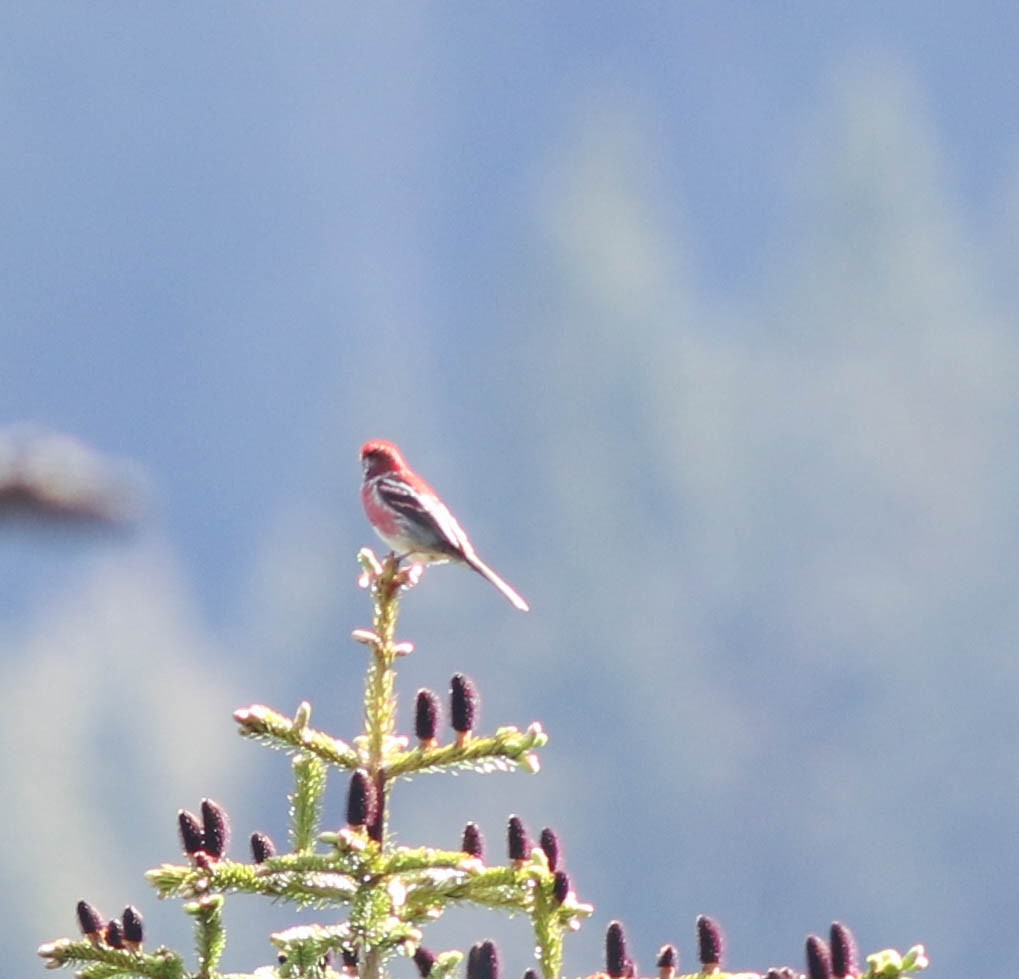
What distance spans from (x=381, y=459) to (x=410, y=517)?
1.54 feet

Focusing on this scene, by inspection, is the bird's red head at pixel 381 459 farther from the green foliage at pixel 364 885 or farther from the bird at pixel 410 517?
the green foliage at pixel 364 885

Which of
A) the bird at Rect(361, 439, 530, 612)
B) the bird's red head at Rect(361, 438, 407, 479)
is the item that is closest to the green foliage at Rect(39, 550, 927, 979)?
the bird at Rect(361, 439, 530, 612)

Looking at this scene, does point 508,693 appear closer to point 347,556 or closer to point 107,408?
point 347,556

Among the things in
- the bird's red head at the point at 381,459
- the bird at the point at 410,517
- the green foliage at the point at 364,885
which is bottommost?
the green foliage at the point at 364,885

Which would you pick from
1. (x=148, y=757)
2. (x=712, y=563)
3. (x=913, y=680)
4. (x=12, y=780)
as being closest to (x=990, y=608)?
(x=913, y=680)

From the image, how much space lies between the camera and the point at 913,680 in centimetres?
11819

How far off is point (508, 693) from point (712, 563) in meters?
23.0

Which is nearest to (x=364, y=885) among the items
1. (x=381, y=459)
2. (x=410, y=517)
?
(x=410, y=517)

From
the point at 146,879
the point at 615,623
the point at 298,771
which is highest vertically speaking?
the point at 615,623

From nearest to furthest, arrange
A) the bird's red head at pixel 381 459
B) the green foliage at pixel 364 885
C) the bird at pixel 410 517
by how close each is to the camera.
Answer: the green foliage at pixel 364 885, the bird at pixel 410 517, the bird's red head at pixel 381 459

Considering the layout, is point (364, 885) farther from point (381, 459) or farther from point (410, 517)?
point (381, 459)

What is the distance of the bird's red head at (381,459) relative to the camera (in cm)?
753

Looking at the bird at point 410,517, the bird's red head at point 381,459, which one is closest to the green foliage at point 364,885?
the bird at point 410,517

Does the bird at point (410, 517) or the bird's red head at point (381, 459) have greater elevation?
the bird's red head at point (381, 459)
